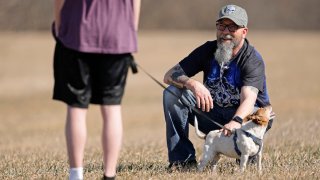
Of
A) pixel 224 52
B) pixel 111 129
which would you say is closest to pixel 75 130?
pixel 111 129

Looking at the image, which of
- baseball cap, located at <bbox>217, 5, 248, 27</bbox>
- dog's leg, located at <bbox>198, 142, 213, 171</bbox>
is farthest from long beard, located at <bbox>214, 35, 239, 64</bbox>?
dog's leg, located at <bbox>198, 142, 213, 171</bbox>

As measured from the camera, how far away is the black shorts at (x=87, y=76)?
5.29 meters

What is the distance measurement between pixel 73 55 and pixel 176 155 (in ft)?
6.63

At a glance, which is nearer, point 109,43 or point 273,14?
point 109,43

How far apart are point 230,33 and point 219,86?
0.49 m

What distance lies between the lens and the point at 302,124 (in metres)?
11.6

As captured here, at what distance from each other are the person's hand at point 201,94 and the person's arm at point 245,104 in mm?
321

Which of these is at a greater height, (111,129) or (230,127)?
(111,129)

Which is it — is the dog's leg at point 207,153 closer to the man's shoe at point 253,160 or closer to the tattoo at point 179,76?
the man's shoe at point 253,160

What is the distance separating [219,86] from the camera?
22.1 feet

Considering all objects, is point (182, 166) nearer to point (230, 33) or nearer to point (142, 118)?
point (230, 33)

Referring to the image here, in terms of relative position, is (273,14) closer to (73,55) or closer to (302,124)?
(302,124)

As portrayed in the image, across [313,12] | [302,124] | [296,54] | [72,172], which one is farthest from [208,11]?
[72,172]

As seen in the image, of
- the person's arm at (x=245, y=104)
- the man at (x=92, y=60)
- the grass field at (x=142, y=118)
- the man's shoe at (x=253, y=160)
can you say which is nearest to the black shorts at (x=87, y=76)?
the man at (x=92, y=60)
